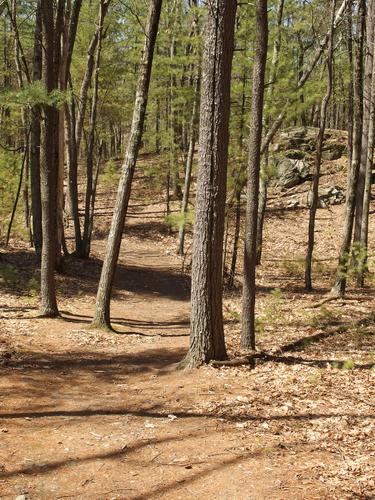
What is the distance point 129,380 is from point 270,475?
3.66 m

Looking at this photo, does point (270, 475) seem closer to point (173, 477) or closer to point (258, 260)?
point (173, 477)

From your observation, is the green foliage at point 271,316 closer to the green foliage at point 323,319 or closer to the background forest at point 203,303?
the background forest at point 203,303

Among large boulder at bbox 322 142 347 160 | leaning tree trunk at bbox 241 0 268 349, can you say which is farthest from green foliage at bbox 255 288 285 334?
large boulder at bbox 322 142 347 160

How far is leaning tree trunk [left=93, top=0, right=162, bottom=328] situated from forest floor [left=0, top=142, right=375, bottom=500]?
0.71 m

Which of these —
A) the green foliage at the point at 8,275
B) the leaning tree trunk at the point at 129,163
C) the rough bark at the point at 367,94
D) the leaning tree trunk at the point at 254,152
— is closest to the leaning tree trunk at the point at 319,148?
the rough bark at the point at 367,94

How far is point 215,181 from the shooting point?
685cm

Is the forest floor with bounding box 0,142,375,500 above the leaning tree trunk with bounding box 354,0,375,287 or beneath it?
beneath

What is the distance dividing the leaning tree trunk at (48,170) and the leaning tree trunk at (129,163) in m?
1.21

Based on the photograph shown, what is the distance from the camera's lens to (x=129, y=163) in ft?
32.2

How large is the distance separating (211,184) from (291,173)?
21669 mm

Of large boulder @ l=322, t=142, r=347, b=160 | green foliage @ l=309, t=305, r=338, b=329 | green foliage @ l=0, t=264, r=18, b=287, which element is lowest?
green foliage @ l=309, t=305, r=338, b=329

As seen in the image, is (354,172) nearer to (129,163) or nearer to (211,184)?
(129,163)

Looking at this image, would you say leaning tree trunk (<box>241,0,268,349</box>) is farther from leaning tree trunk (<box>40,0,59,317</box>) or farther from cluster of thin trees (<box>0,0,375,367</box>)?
leaning tree trunk (<box>40,0,59,317</box>)

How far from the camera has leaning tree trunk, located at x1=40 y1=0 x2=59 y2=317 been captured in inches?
380
